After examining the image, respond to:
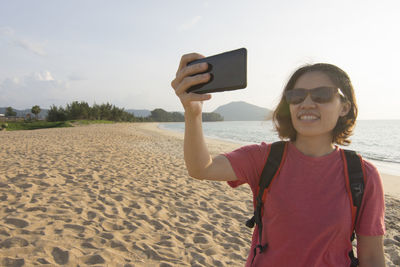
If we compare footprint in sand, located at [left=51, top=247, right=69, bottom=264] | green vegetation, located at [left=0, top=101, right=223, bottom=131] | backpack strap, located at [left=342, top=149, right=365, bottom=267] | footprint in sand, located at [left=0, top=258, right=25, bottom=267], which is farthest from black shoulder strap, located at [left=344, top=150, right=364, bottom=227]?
green vegetation, located at [left=0, top=101, right=223, bottom=131]

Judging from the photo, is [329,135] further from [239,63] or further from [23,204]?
[23,204]

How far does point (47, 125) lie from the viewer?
43.0 meters

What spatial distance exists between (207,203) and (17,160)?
6.70 meters

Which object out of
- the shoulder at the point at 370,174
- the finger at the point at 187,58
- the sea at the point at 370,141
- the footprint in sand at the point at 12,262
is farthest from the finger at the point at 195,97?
the footprint in sand at the point at 12,262

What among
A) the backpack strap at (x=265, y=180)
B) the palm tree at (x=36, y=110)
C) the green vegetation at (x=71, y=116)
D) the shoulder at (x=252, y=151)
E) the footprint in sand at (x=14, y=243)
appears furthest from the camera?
the palm tree at (x=36, y=110)

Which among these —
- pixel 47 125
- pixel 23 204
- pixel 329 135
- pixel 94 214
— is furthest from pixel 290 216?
pixel 47 125

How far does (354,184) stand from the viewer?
1.22m

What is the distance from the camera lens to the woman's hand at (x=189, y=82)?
1061 mm

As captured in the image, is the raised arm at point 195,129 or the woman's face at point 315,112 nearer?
the raised arm at point 195,129

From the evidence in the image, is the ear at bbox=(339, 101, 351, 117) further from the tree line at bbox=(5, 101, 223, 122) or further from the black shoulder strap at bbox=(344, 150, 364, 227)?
the tree line at bbox=(5, 101, 223, 122)

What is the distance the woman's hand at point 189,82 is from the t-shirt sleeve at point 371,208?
90cm

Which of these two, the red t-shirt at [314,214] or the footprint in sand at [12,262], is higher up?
the red t-shirt at [314,214]

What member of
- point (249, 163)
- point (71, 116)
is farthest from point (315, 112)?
point (71, 116)

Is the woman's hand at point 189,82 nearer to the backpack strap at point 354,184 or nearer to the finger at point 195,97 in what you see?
the finger at point 195,97
